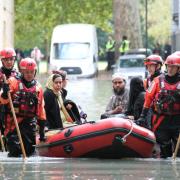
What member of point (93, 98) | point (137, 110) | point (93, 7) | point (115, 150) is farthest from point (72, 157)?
point (93, 7)

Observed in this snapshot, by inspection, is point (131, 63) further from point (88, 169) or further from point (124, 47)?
point (88, 169)

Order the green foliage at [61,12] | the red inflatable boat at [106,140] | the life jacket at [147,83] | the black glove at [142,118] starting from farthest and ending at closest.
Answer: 1. the green foliage at [61,12]
2. the life jacket at [147,83]
3. the black glove at [142,118]
4. the red inflatable boat at [106,140]

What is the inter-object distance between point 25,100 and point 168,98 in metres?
2.02

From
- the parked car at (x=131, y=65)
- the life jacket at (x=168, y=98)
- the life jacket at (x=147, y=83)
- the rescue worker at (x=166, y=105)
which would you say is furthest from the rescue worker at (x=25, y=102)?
the parked car at (x=131, y=65)

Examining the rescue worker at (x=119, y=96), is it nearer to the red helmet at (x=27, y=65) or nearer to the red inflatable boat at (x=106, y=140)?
the red inflatable boat at (x=106, y=140)

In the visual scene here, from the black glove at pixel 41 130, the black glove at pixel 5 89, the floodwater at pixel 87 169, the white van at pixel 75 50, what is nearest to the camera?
the floodwater at pixel 87 169

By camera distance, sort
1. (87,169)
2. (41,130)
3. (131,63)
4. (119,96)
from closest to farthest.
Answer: (87,169)
(41,130)
(119,96)
(131,63)

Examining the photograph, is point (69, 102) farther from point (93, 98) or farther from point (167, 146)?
point (93, 98)

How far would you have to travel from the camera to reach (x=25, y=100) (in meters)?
13.6

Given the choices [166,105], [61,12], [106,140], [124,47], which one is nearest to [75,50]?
[124,47]

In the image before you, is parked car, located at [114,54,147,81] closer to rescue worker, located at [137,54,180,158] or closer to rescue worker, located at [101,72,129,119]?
rescue worker, located at [101,72,129,119]

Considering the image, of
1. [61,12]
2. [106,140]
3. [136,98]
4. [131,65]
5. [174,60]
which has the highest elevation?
[174,60]

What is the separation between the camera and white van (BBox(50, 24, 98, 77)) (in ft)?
150

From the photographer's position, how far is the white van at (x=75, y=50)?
4562cm
